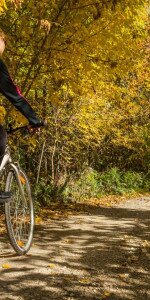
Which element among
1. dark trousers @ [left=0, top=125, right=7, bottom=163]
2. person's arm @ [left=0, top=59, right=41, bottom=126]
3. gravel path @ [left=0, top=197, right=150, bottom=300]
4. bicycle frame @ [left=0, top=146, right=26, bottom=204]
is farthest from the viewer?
bicycle frame @ [left=0, top=146, right=26, bottom=204]

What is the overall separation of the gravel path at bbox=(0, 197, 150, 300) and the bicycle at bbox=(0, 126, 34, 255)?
0.17 m

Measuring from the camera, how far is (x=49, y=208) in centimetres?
926

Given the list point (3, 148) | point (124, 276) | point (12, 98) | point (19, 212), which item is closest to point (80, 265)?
point (124, 276)

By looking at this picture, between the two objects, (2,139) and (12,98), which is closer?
(12,98)

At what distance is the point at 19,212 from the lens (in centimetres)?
456

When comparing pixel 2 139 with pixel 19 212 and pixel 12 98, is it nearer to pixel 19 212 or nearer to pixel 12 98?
pixel 12 98

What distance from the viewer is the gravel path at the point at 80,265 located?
3551mm

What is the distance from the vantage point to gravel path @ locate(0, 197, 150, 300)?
355cm

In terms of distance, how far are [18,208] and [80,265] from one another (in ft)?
2.82

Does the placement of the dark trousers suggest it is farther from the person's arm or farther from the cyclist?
the person's arm

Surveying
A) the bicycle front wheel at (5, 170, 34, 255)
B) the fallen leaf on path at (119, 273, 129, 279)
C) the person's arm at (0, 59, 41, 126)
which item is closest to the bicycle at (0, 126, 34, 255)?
the bicycle front wheel at (5, 170, 34, 255)

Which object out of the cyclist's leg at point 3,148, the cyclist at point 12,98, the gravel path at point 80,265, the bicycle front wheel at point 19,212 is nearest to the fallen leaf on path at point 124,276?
the gravel path at point 80,265

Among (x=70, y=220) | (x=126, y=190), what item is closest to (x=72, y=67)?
(x=70, y=220)

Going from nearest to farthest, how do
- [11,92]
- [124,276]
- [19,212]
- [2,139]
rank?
[11,92] < [2,139] < [124,276] < [19,212]
